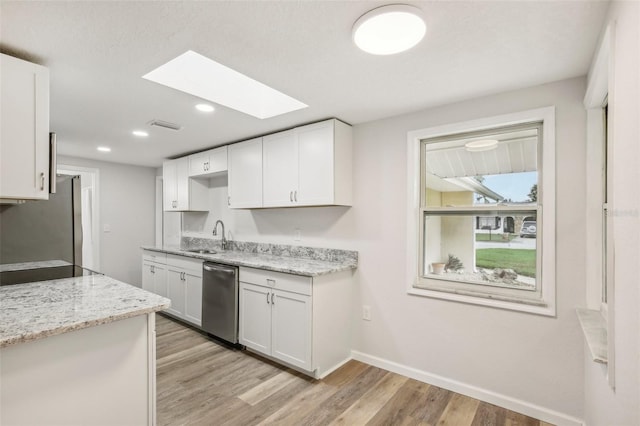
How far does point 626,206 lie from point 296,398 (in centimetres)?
225

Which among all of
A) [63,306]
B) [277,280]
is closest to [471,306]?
[277,280]

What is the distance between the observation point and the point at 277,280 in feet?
8.96

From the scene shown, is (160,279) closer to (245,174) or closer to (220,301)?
(220,301)

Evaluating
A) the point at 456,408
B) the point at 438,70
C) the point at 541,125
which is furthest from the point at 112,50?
the point at 456,408

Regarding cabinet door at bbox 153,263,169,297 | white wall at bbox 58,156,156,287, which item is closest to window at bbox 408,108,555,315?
cabinet door at bbox 153,263,169,297

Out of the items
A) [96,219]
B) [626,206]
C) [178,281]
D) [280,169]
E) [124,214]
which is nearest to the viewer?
[626,206]

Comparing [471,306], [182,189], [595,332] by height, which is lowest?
[471,306]

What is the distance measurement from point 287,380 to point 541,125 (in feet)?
9.10

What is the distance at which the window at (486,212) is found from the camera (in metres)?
2.12

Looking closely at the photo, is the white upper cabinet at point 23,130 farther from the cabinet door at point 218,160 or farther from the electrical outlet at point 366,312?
the electrical outlet at point 366,312

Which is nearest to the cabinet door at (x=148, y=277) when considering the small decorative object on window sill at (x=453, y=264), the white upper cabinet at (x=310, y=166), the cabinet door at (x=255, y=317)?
the cabinet door at (x=255, y=317)

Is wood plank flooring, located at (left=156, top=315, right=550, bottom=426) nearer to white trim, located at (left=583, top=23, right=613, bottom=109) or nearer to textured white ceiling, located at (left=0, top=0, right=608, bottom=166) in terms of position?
white trim, located at (left=583, top=23, right=613, bottom=109)

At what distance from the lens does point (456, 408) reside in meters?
2.17

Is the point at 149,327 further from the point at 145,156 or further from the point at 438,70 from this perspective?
the point at 145,156
